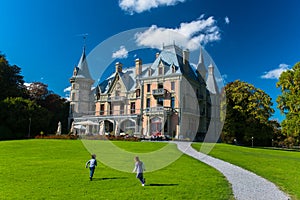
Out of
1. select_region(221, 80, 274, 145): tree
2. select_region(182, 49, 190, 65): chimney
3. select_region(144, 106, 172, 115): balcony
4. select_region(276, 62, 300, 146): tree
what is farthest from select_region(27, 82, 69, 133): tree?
select_region(276, 62, 300, 146): tree

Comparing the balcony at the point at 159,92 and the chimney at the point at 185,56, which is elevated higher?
the chimney at the point at 185,56

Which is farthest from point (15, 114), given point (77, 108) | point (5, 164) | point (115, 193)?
point (115, 193)

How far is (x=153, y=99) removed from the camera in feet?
140

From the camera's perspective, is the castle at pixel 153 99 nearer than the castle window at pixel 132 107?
Yes

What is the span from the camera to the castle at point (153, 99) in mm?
40281

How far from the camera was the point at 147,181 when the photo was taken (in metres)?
10.5

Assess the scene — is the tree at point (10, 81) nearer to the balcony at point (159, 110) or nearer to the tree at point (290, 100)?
the balcony at point (159, 110)

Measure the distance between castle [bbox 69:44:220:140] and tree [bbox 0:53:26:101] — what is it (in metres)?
9.17

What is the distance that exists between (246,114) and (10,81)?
1528 inches

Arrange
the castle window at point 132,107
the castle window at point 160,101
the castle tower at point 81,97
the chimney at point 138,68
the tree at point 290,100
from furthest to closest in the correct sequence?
the castle tower at point 81,97 < the chimney at point 138,68 < the castle window at point 132,107 < the castle window at point 160,101 < the tree at point 290,100

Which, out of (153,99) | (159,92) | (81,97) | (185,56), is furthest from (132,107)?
(185,56)

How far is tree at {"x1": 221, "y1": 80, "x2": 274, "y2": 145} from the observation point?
129 feet

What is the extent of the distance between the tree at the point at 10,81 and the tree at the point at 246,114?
34003mm

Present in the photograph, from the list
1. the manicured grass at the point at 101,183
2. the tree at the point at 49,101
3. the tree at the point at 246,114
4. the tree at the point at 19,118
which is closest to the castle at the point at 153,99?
the tree at the point at 49,101
